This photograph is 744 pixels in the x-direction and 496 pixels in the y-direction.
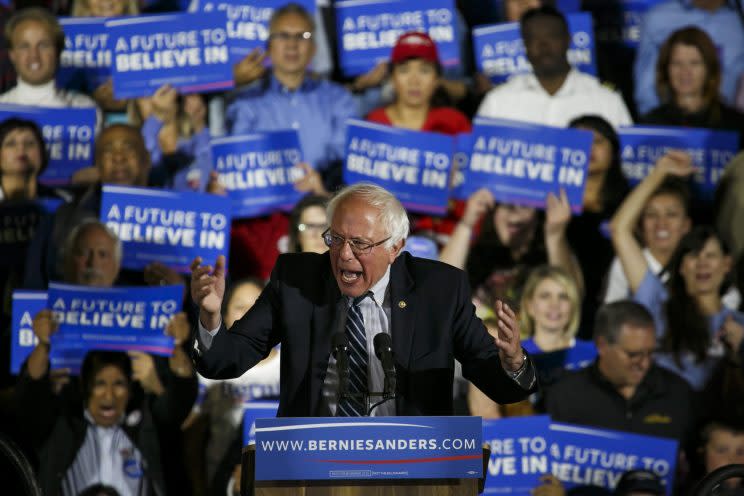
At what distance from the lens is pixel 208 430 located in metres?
5.79

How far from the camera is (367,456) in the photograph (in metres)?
2.96

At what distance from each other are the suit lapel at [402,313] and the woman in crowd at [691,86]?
3.76 meters

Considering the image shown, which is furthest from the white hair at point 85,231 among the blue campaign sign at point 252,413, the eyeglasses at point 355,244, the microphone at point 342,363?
the microphone at point 342,363

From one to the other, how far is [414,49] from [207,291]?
11.9ft

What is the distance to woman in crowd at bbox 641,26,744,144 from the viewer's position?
6.79 metres

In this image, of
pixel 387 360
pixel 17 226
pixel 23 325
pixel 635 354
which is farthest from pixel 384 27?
pixel 387 360

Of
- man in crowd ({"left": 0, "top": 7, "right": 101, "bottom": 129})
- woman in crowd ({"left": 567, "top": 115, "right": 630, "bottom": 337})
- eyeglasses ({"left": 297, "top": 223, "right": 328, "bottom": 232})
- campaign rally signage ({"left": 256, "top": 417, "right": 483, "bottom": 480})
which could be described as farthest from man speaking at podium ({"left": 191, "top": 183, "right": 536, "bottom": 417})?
man in crowd ({"left": 0, "top": 7, "right": 101, "bottom": 129})

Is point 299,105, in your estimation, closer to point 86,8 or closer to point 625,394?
point 86,8

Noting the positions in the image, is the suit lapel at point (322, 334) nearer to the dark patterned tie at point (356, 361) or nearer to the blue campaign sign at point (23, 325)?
the dark patterned tie at point (356, 361)

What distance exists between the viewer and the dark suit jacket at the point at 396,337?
3.36 metres

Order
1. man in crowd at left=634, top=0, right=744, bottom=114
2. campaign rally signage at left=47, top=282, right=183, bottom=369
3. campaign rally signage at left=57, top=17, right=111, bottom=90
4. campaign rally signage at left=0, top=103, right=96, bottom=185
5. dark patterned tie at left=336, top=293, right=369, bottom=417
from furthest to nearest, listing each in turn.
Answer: man in crowd at left=634, top=0, right=744, bottom=114, campaign rally signage at left=57, top=17, right=111, bottom=90, campaign rally signage at left=0, top=103, right=96, bottom=185, campaign rally signage at left=47, top=282, right=183, bottom=369, dark patterned tie at left=336, top=293, right=369, bottom=417

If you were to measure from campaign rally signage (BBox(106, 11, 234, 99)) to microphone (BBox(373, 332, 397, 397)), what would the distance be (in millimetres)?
3687

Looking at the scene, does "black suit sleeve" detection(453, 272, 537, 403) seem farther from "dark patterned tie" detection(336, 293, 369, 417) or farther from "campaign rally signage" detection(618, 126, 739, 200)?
"campaign rally signage" detection(618, 126, 739, 200)

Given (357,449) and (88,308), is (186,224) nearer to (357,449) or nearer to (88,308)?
(88,308)
